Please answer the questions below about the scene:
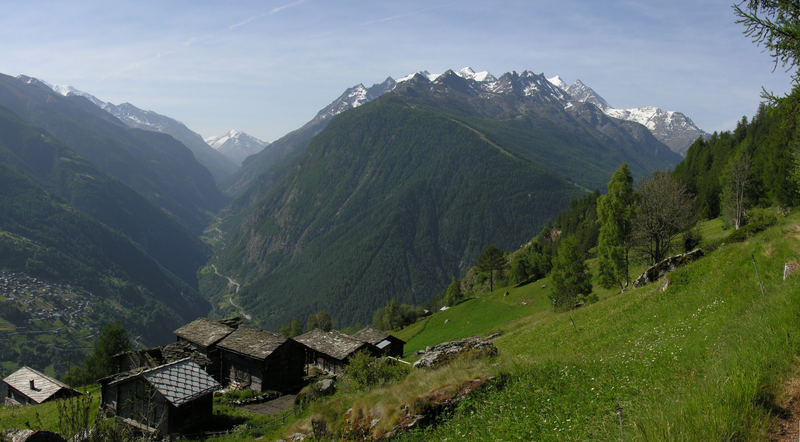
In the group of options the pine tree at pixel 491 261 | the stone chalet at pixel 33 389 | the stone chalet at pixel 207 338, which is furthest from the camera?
the pine tree at pixel 491 261

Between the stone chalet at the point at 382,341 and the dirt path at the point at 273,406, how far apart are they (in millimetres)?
15704

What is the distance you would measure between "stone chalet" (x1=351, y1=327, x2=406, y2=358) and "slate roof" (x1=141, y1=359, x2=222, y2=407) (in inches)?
978

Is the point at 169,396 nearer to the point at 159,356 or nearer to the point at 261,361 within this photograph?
the point at 261,361

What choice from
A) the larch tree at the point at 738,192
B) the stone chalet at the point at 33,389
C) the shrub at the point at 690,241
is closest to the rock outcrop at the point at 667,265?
the shrub at the point at 690,241

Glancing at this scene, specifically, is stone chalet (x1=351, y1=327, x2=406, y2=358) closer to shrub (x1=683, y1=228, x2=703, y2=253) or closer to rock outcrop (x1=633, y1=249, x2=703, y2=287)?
rock outcrop (x1=633, y1=249, x2=703, y2=287)

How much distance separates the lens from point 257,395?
40531mm

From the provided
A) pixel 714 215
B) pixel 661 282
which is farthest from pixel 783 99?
pixel 714 215

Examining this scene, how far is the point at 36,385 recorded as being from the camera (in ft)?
172

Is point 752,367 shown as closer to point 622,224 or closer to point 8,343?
point 622,224

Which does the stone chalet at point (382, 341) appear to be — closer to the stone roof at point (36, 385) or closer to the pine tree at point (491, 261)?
the stone roof at point (36, 385)

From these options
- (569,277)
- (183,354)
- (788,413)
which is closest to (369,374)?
(788,413)

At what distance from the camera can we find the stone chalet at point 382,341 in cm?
5491

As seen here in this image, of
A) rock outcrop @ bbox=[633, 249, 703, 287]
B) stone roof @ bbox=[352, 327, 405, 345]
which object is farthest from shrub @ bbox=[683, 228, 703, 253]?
stone roof @ bbox=[352, 327, 405, 345]

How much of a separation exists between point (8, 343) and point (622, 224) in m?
227
